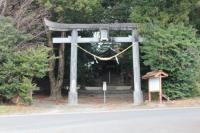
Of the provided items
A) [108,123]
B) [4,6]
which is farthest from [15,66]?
[108,123]

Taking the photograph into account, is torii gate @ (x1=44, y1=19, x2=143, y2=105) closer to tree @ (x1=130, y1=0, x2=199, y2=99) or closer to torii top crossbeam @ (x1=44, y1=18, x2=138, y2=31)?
torii top crossbeam @ (x1=44, y1=18, x2=138, y2=31)

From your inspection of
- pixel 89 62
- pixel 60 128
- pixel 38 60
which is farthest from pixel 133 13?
pixel 60 128

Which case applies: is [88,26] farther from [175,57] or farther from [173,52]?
[175,57]

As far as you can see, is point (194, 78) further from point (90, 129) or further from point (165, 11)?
point (90, 129)

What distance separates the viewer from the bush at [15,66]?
25547 mm

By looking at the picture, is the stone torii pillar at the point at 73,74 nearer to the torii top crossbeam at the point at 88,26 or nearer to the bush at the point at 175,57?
the torii top crossbeam at the point at 88,26

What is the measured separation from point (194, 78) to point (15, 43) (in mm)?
10328

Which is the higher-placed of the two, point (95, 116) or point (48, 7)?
point (48, 7)

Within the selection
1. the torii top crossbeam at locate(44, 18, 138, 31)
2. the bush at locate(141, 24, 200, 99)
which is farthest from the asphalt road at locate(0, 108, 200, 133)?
the torii top crossbeam at locate(44, 18, 138, 31)

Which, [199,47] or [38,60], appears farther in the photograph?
[199,47]

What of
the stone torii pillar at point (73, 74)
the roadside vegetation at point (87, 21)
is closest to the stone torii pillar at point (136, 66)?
the roadside vegetation at point (87, 21)

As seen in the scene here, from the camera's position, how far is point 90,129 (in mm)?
15023

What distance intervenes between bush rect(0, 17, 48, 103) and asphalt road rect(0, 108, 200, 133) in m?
6.82

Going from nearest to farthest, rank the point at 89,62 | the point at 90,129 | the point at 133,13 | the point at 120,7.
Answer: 1. the point at 90,129
2. the point at 133,13
3. the point at 120,7
4. the point at 89,62
